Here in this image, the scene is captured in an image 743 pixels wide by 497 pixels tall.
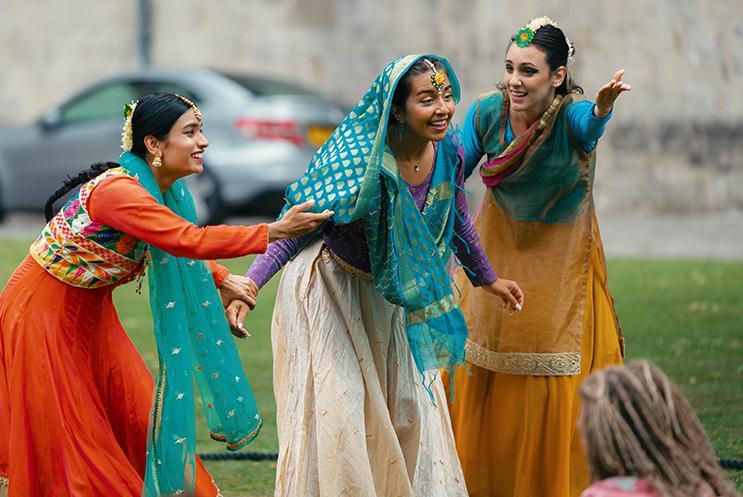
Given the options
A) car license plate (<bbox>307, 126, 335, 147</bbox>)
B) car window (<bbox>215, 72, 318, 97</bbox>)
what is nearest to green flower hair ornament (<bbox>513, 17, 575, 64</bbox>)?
car license plate (<bbox>307, 126, 335, 147</bbox>)

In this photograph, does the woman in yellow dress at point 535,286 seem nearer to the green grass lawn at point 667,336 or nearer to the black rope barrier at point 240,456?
the green grass lawn at point 667,336

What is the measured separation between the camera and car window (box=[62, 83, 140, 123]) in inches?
572

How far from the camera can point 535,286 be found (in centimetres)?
553

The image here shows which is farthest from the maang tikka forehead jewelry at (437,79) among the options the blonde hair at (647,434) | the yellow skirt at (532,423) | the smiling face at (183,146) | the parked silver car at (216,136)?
the parked silver car at (216,136)

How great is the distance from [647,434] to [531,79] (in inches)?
94.2

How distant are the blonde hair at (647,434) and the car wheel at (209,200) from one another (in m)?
10.3

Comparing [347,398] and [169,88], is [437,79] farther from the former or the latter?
[169,88]

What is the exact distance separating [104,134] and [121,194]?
32.2ft

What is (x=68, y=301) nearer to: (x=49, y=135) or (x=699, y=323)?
(x=699, y=323)

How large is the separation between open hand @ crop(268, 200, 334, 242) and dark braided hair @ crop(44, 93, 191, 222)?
1.63 feet

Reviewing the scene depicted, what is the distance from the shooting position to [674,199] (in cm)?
1577

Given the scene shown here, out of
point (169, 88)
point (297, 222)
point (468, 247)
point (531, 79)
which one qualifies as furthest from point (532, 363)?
point (169, 88)

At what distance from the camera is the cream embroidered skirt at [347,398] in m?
4.81

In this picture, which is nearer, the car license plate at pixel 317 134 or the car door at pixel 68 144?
the car license plate at pixel 317 134
